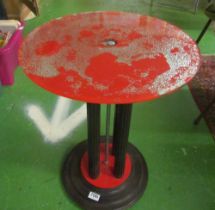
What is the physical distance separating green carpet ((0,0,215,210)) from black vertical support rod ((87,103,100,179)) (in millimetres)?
251

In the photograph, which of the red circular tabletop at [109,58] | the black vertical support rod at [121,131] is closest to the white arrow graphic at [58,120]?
the black vertical support rod at [121,131]

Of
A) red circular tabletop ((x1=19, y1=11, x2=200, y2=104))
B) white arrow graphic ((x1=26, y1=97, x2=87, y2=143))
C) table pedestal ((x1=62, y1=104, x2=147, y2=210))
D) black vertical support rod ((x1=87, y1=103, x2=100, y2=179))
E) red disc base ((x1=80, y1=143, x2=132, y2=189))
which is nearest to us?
red circular tabletop ((x1=19, y1=11, x2=200, y2=104))

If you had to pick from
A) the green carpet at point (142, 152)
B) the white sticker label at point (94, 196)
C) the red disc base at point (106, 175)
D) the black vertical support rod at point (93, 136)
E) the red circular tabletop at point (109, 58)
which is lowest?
the green carpet at point (142, 152)

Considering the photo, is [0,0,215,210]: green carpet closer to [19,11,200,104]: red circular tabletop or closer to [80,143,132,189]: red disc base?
[80,143,132,189]: red disc base

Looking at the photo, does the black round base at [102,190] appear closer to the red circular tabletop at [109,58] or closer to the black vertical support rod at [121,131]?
the black vertical support rod at [121,131]

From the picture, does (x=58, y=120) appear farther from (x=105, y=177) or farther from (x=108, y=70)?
(x=108, y=70)

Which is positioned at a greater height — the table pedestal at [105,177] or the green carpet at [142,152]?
the table pedestal at [105,177]

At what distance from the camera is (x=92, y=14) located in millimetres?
1276

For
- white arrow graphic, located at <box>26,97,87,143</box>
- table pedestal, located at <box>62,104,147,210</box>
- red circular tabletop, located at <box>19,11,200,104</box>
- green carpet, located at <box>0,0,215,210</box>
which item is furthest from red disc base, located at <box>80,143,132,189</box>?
red circular tabletop, located at <box>19,11,200,104</box>

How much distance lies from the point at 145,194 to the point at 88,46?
94 centimetres

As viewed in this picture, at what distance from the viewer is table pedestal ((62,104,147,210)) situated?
128 cm

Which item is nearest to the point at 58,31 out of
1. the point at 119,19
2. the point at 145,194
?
the point at 119,19

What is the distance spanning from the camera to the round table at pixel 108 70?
0.84 m

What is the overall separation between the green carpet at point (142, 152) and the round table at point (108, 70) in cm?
12
